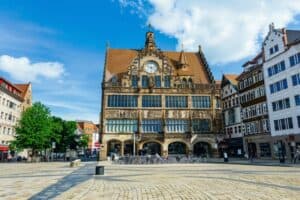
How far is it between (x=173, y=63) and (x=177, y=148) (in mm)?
18384

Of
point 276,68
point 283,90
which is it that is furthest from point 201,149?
point 276,68

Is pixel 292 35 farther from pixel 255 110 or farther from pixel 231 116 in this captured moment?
pixel 231 116

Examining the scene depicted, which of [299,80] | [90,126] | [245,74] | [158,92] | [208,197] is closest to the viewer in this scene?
[208,197]

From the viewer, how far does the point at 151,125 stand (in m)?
49.8

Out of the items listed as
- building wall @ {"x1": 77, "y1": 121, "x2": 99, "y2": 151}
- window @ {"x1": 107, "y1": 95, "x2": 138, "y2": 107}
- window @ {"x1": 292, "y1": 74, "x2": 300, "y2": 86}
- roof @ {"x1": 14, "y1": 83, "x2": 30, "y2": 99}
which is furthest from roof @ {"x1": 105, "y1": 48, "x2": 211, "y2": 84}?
building wall @ {"x1": 77, "y1": 121, "x2": 99, "y2": 151}

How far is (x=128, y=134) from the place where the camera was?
4869cm

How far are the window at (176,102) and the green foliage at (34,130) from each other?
22.8 metres

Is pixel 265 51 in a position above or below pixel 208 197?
above

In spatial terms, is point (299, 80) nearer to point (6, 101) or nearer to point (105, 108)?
point (105, 108)

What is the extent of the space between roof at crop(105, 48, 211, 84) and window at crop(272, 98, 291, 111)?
17.4m

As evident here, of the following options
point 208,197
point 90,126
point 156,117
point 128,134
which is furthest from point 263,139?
point 90,126

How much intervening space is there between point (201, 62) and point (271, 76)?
71.8 feet

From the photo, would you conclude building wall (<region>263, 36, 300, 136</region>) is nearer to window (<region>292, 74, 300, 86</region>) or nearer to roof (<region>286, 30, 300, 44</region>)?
window (<region>292, 74, 300, 86</region>)

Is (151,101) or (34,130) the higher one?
(151,101)
